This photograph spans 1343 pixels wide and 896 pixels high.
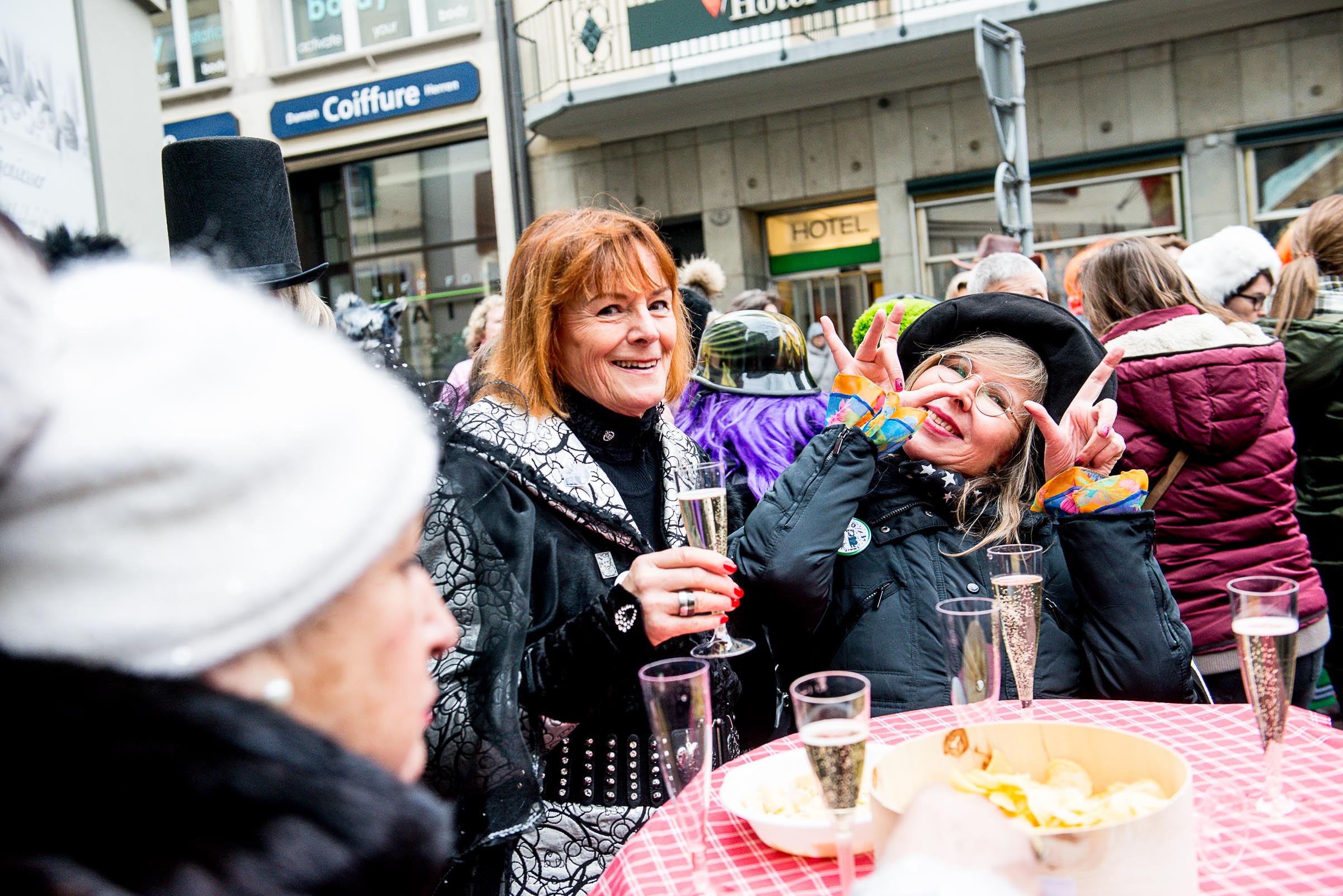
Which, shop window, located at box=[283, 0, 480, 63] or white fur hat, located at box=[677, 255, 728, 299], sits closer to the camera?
white fur hat, located at box=[677, 255, 728, 299]

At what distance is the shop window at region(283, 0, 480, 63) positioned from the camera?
41.0ft

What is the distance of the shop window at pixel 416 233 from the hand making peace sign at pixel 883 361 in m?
10.4

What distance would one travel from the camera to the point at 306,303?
101 inches

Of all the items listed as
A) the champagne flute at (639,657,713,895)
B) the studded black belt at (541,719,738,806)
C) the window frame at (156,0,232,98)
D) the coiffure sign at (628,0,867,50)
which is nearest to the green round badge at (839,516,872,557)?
the studded black belt at (541,719,738,806)

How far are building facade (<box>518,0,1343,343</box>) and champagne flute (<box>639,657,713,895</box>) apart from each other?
8484mm

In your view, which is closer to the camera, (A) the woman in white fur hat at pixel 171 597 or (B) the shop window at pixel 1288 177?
(A) the woman in white fur hat at pixel 171 597

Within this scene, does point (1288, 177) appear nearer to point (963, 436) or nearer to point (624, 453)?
point (963, 436)

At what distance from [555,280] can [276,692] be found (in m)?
1.62

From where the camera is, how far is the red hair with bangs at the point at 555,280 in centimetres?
214

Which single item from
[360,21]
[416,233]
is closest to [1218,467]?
[416,233]

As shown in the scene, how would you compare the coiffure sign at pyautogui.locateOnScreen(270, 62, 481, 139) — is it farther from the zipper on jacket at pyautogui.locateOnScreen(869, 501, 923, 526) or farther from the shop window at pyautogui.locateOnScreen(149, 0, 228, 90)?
the zipper on jacket at pyautogui.locateOnScreen(869, 501, 923, 526)

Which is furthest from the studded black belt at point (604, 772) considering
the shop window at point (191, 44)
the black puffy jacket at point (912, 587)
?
the shop window at point (191, 44)

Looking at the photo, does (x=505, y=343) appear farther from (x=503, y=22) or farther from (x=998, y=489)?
(x=503, y=22)

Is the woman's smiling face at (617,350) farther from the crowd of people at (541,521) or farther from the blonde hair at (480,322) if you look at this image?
the blonde hair at (480,322)
